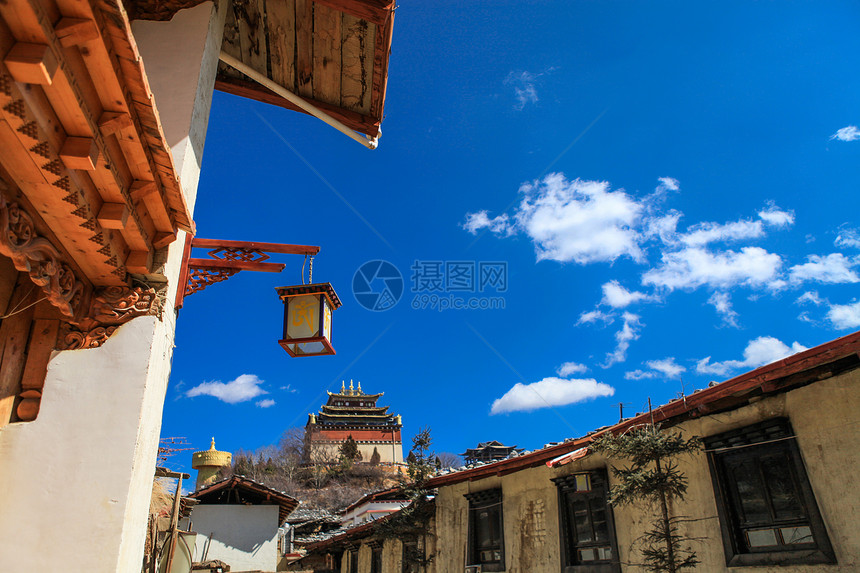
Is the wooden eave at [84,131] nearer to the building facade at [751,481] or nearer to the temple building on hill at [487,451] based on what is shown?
the building facade at [751,481]

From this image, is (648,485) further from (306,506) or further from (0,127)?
(306,506)

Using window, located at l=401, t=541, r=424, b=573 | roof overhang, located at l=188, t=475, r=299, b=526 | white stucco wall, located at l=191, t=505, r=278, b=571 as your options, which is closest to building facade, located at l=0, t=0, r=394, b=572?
window, located at l=401, t=541, r=424, b=573

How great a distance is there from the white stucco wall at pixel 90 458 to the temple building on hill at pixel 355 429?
47808 mm

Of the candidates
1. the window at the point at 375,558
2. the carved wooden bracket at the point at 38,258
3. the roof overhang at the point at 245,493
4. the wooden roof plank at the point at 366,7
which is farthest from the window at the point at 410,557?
the wooden roof plank at the point at 366,7

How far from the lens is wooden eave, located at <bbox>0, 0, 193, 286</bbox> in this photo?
6.43ft

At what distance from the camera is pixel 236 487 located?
18812mm

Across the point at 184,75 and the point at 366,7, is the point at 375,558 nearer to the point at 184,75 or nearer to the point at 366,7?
the point at 184,75

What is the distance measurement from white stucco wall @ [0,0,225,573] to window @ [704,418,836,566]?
5805mm

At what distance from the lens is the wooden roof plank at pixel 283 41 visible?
4910mm

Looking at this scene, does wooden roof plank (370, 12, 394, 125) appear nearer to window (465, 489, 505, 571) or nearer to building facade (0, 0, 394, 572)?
building facade (0, 0, 394, 572)

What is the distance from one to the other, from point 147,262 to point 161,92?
1649 mm

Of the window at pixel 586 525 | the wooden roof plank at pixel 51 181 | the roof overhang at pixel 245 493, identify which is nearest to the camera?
the wooden roof plank at pixel 51 181

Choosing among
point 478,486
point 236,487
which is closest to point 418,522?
point 478,486

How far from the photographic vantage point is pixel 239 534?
18.3 metres
